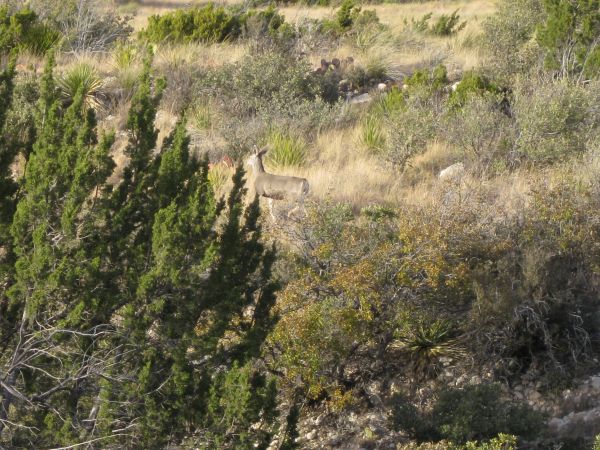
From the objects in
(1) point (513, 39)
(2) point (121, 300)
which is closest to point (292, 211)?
(2) point (121, 300)

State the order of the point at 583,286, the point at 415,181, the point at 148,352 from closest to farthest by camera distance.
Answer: the point at 148,352 → the point at 583,286 → the point at 415,181

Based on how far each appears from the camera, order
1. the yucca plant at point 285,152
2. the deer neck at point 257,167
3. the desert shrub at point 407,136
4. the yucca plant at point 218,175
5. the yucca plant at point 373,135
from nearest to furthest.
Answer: the deer neck at point 257,167 < the yucca plant at point 218,175 < the desert shrub at point 407,136 < the yucca plant at point 285,152 < the yucca plant at point 373,135

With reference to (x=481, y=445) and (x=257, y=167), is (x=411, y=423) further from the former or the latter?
(x=257, y=167)

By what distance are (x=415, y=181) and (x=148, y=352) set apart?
8198mm

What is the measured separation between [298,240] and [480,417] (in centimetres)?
305

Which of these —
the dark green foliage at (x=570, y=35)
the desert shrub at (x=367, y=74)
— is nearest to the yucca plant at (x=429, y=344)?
the dark green foliage at (x=570, y=35)

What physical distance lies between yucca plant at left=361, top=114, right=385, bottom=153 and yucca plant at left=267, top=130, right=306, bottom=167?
3.69 ft

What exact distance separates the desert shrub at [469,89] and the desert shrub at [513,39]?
0.78m

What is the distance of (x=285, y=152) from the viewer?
1484cm

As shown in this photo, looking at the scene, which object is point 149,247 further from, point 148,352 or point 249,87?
point 249,87

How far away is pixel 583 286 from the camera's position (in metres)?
11.1

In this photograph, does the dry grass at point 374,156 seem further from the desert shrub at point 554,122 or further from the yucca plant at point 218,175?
the desert shrub at point 554,122

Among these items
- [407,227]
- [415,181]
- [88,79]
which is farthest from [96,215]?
[88,79]

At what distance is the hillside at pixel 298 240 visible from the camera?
22.6 feet
